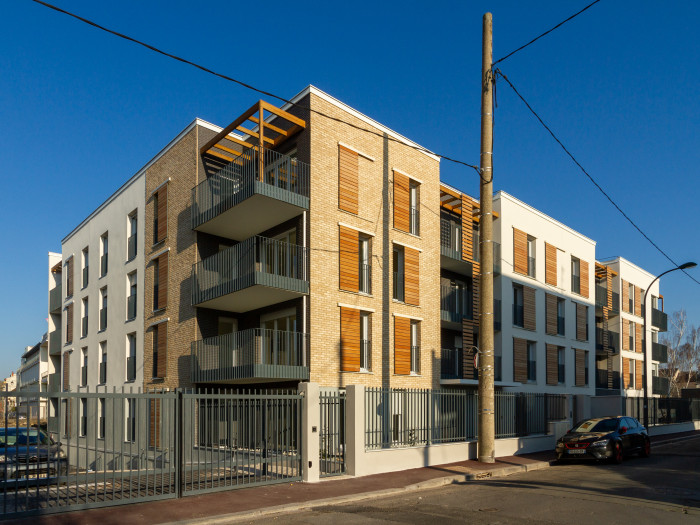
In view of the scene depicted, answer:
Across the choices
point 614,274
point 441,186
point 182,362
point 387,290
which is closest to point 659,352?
point 614,274

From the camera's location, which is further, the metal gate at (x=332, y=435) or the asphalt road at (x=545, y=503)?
the metal gate at (x=332, y=435)

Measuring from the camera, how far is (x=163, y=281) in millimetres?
25281

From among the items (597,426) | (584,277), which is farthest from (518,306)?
(597,426)

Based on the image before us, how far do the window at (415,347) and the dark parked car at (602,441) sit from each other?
20.3 ft

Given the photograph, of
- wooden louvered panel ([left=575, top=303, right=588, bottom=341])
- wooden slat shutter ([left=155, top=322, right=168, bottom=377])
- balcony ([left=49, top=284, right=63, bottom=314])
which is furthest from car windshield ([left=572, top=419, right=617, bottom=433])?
balcony ([left=49, top=284, right=63, bottom=314])

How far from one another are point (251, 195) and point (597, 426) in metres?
12.3

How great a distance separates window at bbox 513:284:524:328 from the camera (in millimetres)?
31281

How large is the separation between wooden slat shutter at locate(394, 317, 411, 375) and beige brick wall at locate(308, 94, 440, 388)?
0.85ft

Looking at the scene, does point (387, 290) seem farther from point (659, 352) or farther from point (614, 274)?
point (659, 352)

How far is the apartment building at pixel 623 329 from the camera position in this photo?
4059cm

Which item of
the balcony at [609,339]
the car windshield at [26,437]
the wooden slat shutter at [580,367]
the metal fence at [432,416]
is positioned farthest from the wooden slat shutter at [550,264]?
the car windshield at [26,437]

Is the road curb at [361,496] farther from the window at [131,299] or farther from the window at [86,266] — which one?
the window at [86,266]

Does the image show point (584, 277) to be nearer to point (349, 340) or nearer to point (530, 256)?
point (530, 256)

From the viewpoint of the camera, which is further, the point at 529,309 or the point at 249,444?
the point at 529,309
